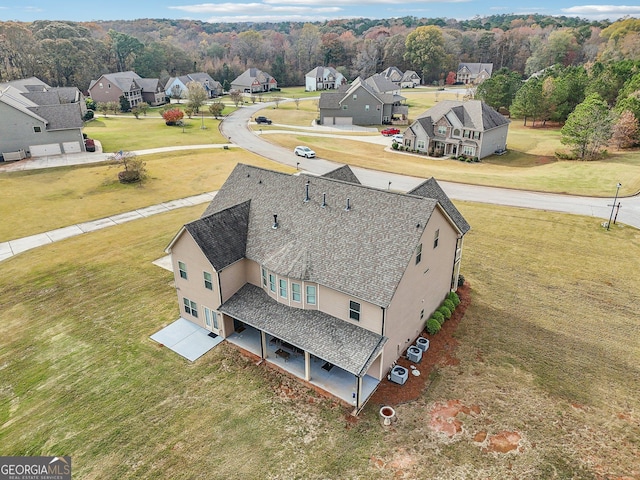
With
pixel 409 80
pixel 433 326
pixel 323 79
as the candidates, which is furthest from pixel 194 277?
pixel 409 80

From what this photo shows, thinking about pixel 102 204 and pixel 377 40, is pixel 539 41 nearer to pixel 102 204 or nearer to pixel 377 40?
pixel 377 40

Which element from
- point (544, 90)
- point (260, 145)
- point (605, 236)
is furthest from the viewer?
point (544, 90)

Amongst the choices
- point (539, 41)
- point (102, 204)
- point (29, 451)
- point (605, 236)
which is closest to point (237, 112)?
point (102, 204)

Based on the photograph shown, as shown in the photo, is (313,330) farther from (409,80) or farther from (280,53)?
(280,53)

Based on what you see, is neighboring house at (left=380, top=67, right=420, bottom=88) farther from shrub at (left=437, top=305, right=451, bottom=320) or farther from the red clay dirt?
shrub at (left=437, top=305, right=451, bottom=320)

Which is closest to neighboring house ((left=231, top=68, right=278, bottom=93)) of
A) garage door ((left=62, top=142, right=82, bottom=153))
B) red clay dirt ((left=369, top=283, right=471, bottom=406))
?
garage door ((left=62, top=142, right=82, bottom=153))

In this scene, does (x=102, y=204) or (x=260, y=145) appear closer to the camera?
(x=102, y=204)

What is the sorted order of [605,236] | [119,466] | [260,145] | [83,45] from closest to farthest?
[119,466]
[605,236]
[260,145]
[83,45]
